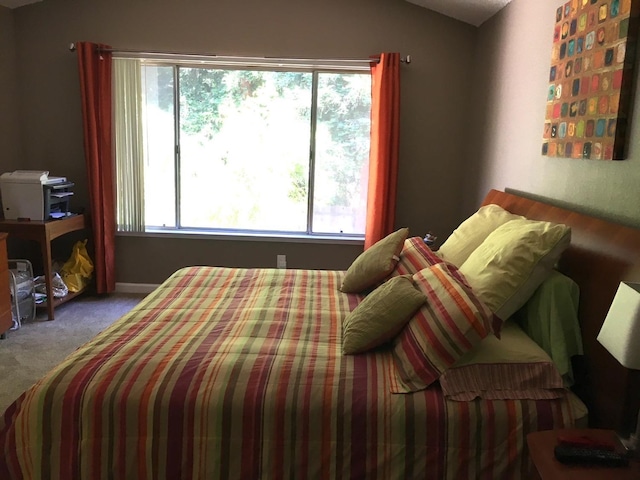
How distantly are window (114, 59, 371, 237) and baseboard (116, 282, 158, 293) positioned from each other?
0.49 metres

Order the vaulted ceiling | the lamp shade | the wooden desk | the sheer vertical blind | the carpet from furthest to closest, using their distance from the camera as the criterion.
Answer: the sheer vertical blind, the wooden desk, the vaulted ceiling, the carpet, the lamp shade

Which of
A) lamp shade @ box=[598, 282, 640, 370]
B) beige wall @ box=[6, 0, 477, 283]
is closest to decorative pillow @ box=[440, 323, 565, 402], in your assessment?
lamp shade @ box=[598, 282, 640, 370]

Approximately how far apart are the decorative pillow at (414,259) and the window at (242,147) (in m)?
1.58

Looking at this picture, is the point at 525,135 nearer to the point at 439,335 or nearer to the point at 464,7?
the point at 464,7

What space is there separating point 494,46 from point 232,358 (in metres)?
2.86

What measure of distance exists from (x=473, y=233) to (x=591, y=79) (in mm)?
835

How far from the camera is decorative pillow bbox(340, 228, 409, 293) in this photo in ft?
8.61

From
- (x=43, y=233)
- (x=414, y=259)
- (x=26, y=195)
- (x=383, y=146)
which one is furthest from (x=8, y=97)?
(x=414, y=259)

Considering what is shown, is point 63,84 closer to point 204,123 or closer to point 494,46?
point 204,123

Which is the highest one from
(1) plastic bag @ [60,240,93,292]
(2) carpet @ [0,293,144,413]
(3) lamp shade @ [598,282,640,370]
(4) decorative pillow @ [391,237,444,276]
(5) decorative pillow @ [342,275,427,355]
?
(3) lamp shade @ [598,282,640,370]

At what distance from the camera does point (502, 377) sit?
1.75 metres

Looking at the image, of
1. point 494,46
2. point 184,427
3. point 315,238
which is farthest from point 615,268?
point 315,238

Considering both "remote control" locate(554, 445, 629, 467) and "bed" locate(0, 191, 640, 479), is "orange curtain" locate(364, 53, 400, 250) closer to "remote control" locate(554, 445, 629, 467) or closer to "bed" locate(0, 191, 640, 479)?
"bed" locate(0, 191, 640, 479)

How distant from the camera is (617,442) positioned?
1.43 m
